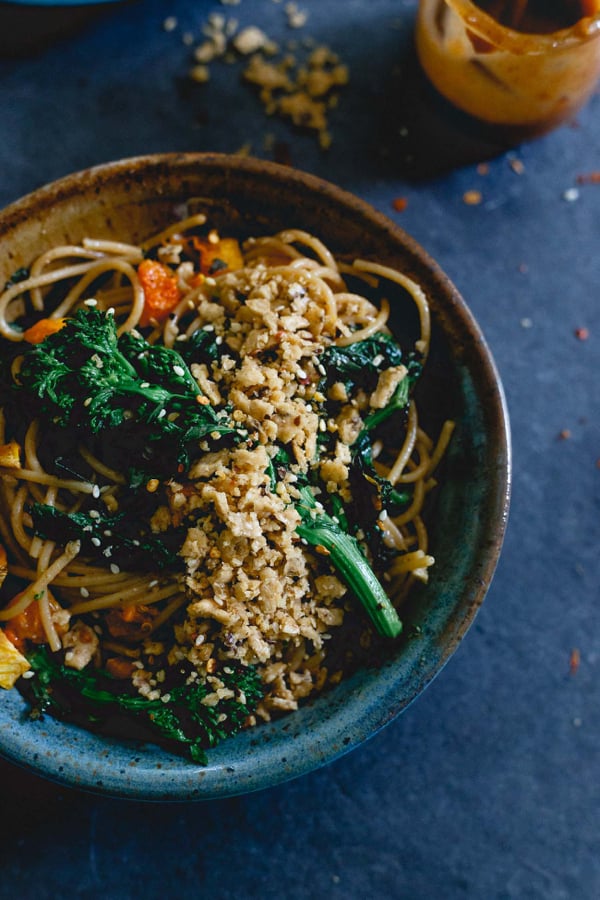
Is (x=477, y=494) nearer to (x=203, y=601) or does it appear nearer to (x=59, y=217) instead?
(x=203, y=601)

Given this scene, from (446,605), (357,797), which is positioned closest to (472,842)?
(357,797)

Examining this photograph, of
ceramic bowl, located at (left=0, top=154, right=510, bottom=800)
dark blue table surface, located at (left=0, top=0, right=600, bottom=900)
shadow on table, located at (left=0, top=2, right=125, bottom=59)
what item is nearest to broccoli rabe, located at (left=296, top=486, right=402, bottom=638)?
ceramic bowl, located at (left=0, top=154, right=510, bottom=800)

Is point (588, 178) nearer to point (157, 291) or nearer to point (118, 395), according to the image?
point (157, 291)

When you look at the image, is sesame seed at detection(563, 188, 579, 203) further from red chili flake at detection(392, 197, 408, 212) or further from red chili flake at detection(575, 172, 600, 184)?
red chili flake at detection(392, 197, 408, 212)

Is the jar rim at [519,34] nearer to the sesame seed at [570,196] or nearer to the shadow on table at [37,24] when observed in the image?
the sesame seed at [570,196]

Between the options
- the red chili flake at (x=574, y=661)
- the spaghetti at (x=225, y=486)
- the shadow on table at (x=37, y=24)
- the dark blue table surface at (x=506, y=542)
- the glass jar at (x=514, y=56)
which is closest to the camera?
the spaghetti at (x=225, y=486)

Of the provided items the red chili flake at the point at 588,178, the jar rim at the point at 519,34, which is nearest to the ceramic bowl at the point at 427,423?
the jar rim at the point at 519,34

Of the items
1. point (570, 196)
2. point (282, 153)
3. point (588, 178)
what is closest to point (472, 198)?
point (570, 196)
